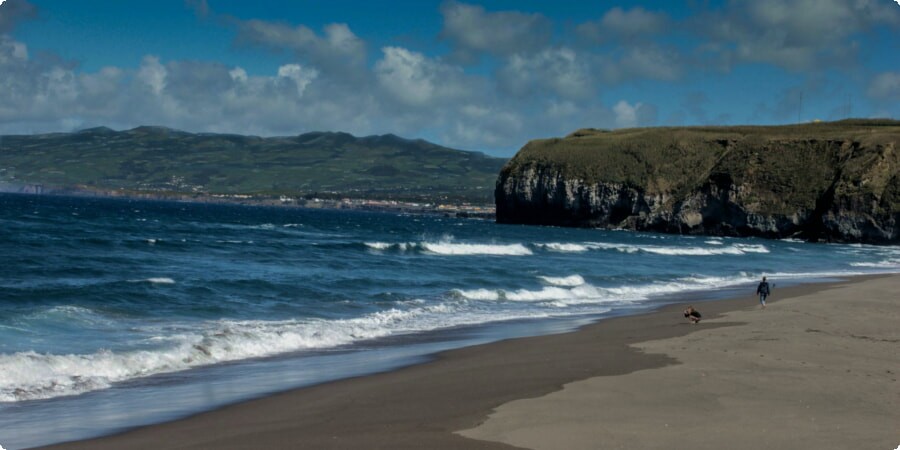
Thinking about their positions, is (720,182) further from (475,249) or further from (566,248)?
(475,249)

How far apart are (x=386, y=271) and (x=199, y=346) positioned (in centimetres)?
1996

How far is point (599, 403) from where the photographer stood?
10422mm

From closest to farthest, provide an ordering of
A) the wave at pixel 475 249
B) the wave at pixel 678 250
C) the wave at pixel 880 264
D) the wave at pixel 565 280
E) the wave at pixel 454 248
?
the wave at pixel 565 280 → the wave at pixel 454 248 → the wave at pixel 475 249 → the wave at pixel 880 264 → the wave at pixel 678 250

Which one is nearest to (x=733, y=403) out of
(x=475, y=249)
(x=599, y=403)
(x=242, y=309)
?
(x=599, y=403)

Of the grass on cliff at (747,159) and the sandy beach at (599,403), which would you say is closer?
the sandy beach at (599,403)

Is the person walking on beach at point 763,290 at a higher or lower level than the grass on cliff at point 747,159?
lower

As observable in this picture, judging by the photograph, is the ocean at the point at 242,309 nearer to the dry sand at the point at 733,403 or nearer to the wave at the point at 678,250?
the dry sand at the point at 733,403

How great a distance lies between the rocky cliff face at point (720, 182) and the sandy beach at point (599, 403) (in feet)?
287

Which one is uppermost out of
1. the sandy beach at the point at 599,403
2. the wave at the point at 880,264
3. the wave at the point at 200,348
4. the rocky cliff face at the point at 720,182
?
the rocky cliff face at the point at 720,182

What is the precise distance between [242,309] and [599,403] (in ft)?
45.7

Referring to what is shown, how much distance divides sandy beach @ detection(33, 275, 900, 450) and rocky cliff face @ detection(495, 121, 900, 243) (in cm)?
8748

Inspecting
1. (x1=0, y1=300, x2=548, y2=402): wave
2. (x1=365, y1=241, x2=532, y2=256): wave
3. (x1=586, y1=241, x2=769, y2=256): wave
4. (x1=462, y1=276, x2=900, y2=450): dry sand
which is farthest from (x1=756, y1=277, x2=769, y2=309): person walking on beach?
(x1=586, y1=241, x2=769, y2=256): wave

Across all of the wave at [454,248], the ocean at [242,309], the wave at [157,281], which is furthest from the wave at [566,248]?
the wave at [157,281]

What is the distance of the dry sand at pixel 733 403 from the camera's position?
28.3ft
